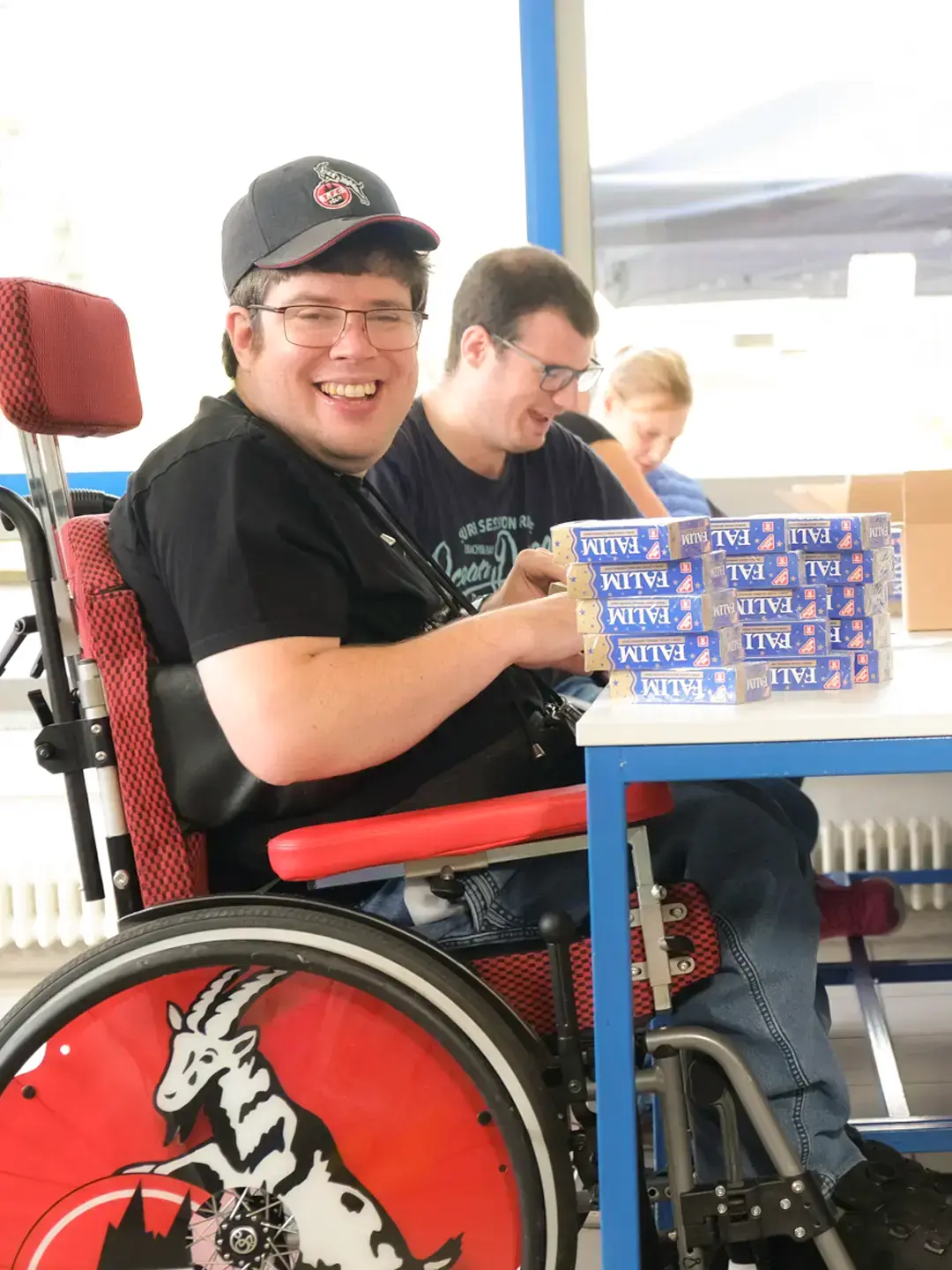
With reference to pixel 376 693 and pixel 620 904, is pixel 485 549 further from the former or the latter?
pixel 620 904

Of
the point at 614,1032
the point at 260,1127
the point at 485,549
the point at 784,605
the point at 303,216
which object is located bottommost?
the point at 260,1127

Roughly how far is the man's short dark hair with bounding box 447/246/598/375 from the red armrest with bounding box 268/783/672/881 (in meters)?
1.12

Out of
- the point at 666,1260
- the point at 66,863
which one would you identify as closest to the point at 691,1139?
the point at 666,1260

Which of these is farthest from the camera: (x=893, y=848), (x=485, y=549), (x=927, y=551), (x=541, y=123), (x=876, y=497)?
(x=541, y=123)

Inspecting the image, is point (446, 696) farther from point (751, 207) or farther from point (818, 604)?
point (751, 207)

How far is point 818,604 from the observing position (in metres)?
1.17

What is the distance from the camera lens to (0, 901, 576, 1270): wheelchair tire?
116cm

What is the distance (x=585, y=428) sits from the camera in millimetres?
2467

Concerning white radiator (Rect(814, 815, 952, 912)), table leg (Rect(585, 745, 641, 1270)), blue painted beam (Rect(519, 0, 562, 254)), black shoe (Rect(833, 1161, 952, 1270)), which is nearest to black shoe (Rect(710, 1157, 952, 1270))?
black shoe (Rect(833, 1161, 952, 1270))

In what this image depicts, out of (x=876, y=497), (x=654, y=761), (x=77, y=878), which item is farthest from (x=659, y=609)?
(x=77, y=878)

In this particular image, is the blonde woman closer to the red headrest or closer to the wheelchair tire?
the red headrest

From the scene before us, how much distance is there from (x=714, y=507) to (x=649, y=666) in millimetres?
1792

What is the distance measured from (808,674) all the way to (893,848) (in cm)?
160

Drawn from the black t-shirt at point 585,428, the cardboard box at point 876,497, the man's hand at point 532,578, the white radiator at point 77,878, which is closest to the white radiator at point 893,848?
the white radiator at point 77,878
